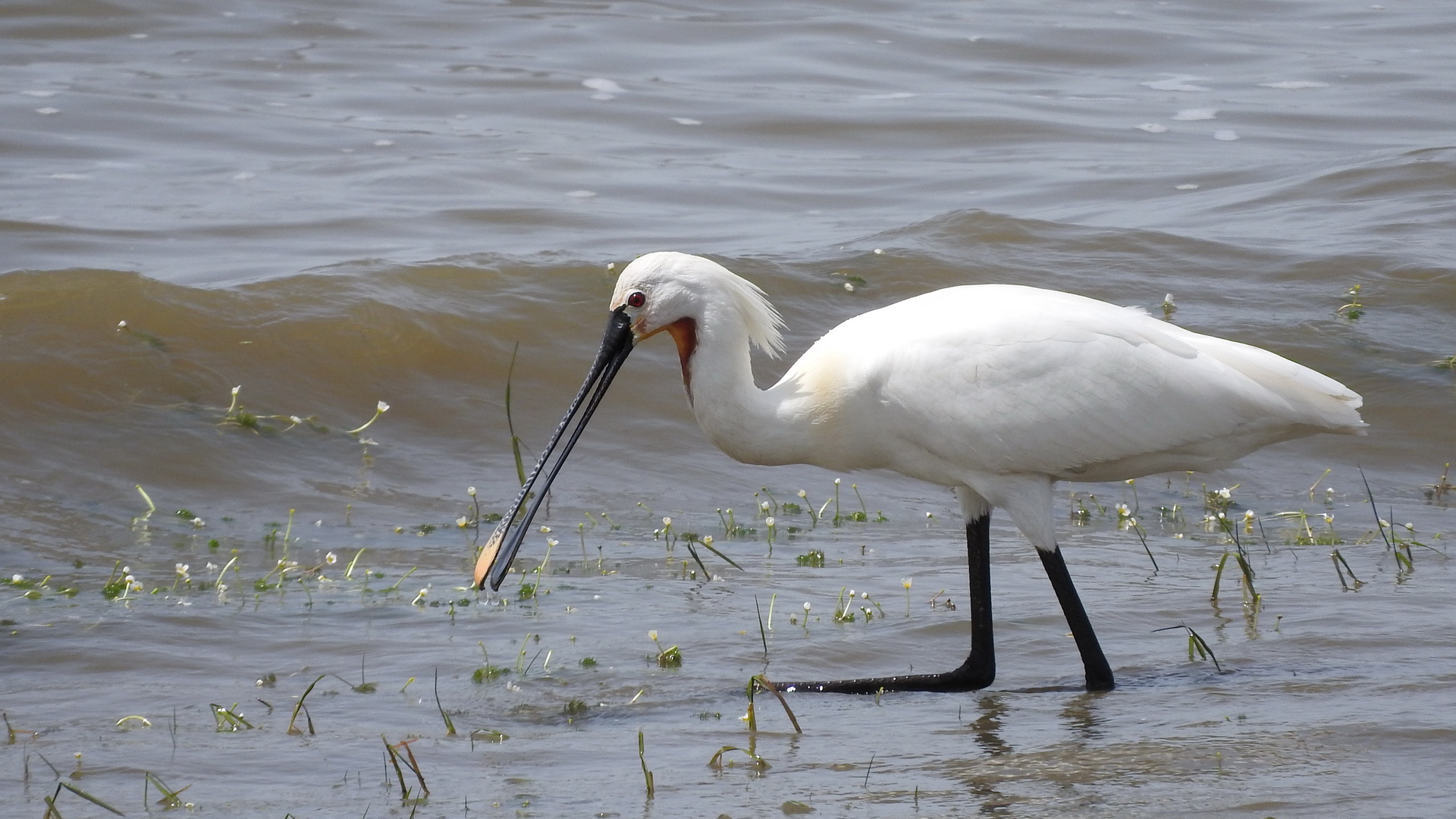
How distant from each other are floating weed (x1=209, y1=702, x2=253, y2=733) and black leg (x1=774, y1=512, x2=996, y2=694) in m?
1.74

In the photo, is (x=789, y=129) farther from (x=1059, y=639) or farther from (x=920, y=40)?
(x=1059, y=639)

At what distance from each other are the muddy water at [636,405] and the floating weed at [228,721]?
0.10 ft

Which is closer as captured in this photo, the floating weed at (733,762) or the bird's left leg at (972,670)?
the floating weed at (733,762)

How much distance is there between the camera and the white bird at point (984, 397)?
19.3ft

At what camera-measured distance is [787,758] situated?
4.91 meters

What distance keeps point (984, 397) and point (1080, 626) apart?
32.7 inches

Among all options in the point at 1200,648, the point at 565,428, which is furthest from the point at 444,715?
the point at 1200,648

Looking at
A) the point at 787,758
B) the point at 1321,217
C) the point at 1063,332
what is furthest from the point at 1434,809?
the point at 1321,217

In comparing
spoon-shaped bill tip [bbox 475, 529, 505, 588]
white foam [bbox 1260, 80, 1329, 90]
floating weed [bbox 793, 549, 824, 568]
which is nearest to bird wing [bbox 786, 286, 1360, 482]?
floating weed [bbox 793, 549, 824, 568]

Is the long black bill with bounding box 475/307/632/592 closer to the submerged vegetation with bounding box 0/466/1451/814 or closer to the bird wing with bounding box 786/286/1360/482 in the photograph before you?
the submerged vegetation with bounding box 0/466/1451/814

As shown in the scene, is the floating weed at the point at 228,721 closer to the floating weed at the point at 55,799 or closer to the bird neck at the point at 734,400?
the floating weed at the point at 55,799

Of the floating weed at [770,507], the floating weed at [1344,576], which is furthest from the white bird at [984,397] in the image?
the floating weed at [770,507]

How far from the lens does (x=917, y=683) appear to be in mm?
5844

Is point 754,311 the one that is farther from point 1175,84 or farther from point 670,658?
point 1175,84
